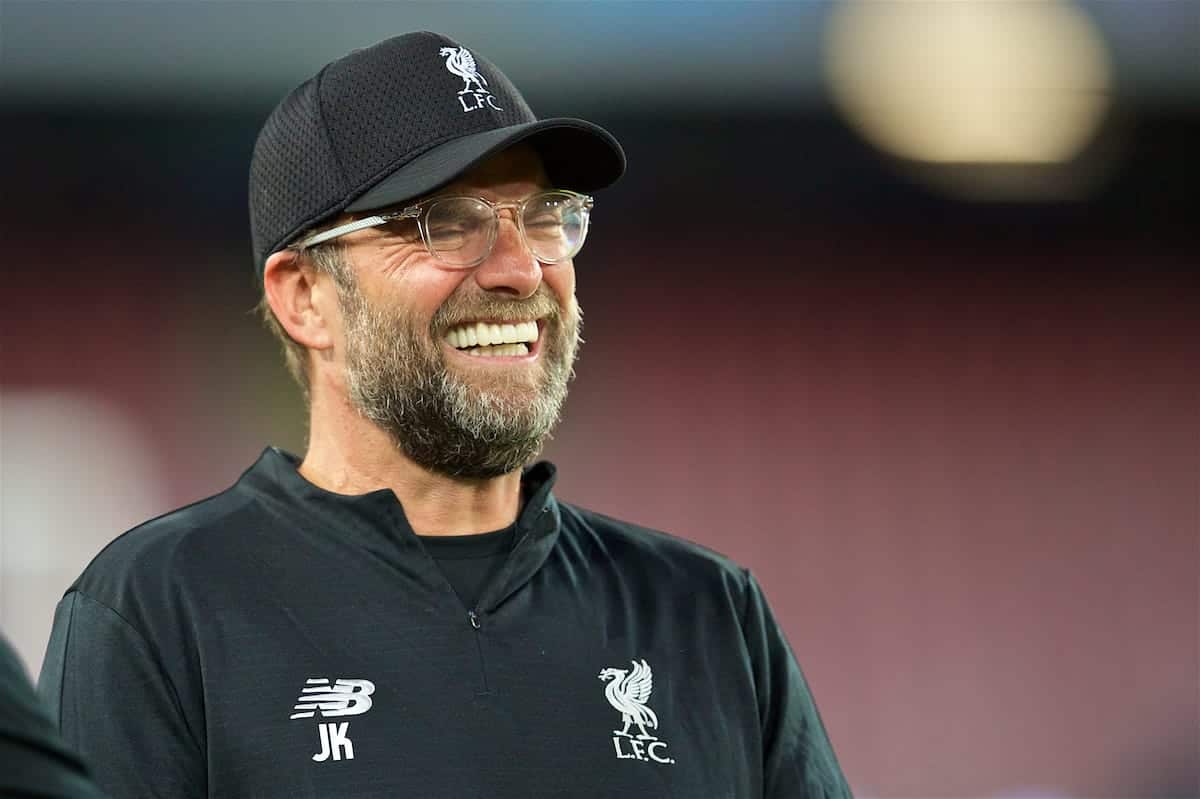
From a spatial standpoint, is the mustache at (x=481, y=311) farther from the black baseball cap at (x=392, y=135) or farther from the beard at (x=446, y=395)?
the black baseball cap at (x=392, y=135)

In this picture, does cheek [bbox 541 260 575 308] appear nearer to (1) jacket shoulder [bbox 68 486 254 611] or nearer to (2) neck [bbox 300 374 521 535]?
(2) neck [bbox 300 374 521 535]

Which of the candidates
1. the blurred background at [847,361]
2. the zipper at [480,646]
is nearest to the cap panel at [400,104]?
the zipper at [480,646]

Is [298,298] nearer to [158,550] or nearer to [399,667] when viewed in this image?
[158,550]

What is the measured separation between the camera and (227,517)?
6.64 feet

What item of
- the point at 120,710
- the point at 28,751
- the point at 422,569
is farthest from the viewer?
the point at 422,569

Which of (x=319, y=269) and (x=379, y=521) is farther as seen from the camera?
(x=319, y=269)

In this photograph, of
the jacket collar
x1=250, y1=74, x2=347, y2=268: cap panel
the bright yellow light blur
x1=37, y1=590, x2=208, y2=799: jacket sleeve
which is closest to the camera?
x1=37, y1=590, x2=208, y2=799: jacket sleeve

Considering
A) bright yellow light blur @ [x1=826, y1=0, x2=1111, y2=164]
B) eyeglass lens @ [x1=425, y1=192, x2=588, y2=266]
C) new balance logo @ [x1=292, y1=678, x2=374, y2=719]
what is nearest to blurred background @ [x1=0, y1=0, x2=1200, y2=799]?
bright yellow light blur @ [x1=826, y1=0, x2=1111, y2=164]

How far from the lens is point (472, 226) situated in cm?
207

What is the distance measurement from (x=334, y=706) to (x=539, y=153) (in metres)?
0.78

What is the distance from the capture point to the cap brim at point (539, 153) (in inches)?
78.5

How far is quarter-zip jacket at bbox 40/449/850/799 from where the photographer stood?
5.87 feet

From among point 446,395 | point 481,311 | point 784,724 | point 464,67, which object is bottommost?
point 784,724

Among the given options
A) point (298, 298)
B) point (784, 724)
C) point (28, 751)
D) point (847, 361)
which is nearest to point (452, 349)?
point (298, 298)
